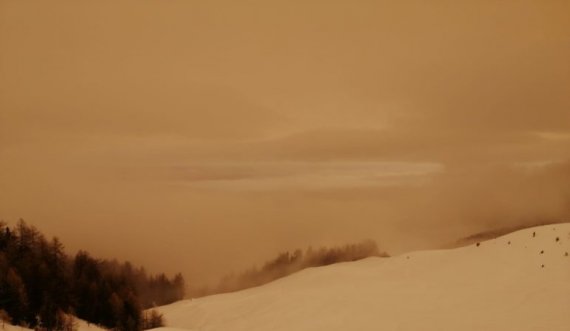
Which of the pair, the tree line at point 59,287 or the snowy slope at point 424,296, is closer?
the snowy slope at point 424,296

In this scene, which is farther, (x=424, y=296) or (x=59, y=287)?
(x=59, y=287)

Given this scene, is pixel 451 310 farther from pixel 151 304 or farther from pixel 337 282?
pixel 151 304

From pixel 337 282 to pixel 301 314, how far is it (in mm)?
2009

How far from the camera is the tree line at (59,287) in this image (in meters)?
7.46

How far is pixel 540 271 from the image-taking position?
328 inches

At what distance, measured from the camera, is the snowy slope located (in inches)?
283

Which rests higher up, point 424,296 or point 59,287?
point 59,287

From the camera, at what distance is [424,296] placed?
8250 mm

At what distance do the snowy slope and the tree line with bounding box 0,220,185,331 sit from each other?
3.87ft

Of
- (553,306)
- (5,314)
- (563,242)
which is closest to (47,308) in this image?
(5,314)

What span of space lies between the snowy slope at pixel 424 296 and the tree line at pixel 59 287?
3.87 feet

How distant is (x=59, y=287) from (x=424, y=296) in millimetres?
7187

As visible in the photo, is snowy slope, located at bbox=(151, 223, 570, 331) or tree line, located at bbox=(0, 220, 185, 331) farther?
tree line, located at bbox=(0, 220, 185, 331)

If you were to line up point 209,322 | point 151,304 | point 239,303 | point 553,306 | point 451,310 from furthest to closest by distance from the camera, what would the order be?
1. point 151,304
2. point 239,303
3. point 209,322
4. point 451,310
5. point 553,306
